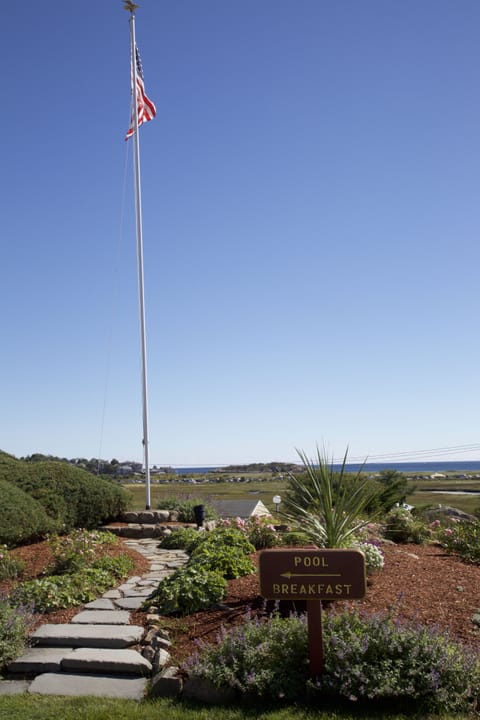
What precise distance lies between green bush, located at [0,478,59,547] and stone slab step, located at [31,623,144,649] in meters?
3.60

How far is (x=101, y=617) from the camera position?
261 inches

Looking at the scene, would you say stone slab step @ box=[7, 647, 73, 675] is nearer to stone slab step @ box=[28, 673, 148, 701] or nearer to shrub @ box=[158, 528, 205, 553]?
stone slab step @ box=[28, 673, 148, 701]

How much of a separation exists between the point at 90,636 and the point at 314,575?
249 centimetres

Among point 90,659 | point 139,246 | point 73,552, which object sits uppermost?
point 139,246

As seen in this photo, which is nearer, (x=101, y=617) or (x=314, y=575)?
(x=314, y=575)

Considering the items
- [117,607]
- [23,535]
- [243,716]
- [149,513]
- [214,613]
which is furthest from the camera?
[149,513]

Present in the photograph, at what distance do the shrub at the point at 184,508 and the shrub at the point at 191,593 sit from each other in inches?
294

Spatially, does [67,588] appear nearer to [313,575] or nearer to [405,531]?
[313,575]

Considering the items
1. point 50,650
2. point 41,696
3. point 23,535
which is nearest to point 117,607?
point 50,650

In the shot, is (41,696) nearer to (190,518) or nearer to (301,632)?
(301,632)

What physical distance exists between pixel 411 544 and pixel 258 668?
6251 mm

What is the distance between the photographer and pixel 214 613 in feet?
20.7

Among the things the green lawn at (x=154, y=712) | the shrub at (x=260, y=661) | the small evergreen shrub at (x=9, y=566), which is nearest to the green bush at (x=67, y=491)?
the small evergreen shrub at (x=9, y=566)

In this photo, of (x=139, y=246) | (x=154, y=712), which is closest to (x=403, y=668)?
(x=154, y=712)
